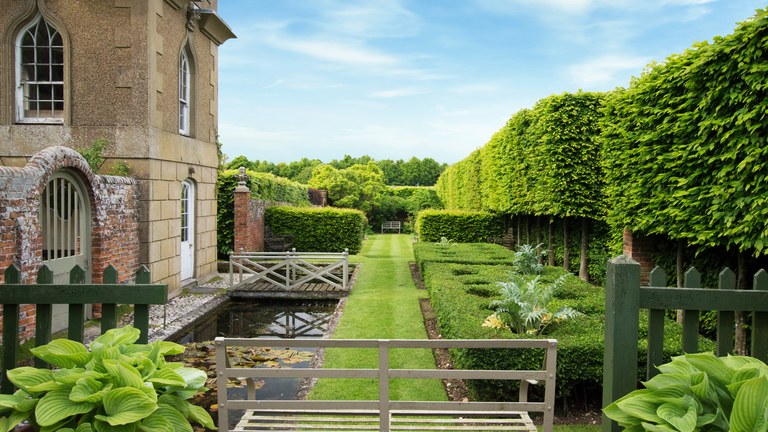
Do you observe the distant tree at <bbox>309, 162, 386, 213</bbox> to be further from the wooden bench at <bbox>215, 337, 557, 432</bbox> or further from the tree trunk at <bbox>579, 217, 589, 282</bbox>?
the wooden bench at <bbox>215, 337, 557, 432</bbox>

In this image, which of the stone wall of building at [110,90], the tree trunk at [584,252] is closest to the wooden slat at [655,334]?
the stone wall of building at [110,90]

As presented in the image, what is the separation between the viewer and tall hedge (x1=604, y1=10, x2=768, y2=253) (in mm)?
5293

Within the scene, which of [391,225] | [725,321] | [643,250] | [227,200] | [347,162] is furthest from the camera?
[347,162]

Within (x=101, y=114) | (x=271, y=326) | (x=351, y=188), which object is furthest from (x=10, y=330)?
(x=351, y=188)

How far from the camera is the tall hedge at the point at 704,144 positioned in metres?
5.29

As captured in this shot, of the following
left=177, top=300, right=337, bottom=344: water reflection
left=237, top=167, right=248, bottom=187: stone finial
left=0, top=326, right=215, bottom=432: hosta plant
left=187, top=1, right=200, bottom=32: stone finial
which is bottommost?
left=177, top=300, right=337, bottom=344: water reflection

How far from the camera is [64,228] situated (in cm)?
825

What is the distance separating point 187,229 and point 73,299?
9.83m

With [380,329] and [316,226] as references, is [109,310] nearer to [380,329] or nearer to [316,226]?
[380,329]

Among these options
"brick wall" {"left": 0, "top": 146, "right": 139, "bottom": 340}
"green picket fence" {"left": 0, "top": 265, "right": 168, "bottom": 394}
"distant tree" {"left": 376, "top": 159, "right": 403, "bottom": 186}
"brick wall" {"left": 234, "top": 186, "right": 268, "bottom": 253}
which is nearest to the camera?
"green picket fence" {"left": 0, "top": 265, "right": 168, "bottom": 394}

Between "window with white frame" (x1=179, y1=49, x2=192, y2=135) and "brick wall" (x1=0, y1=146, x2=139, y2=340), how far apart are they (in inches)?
110

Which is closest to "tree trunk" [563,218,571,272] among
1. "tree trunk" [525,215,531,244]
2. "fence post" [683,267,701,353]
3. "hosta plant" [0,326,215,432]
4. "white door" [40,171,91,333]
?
"tree trunk" [525,215,531,244]

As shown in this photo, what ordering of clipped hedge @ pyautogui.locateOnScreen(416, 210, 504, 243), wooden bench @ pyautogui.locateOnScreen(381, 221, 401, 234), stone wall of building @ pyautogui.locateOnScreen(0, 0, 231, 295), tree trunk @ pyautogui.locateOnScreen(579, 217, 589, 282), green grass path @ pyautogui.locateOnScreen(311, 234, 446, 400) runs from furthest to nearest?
wooden bench @ pyautogui.locateOnScreen(381, 221, 401, 234)
clipped hedge @ pyautogui.locateOnScreen(416, 210, 504, 243)
tree trunk @ pyautogui.locateOnScreen(579, 217, 589, 282)
stone wall of building @ pyautogui.locateOnScreen(0, 0, 231, 295)
green grass path @ pyautogui.locateOnScreen(311, 234, 446, 400)

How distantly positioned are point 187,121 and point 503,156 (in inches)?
372
